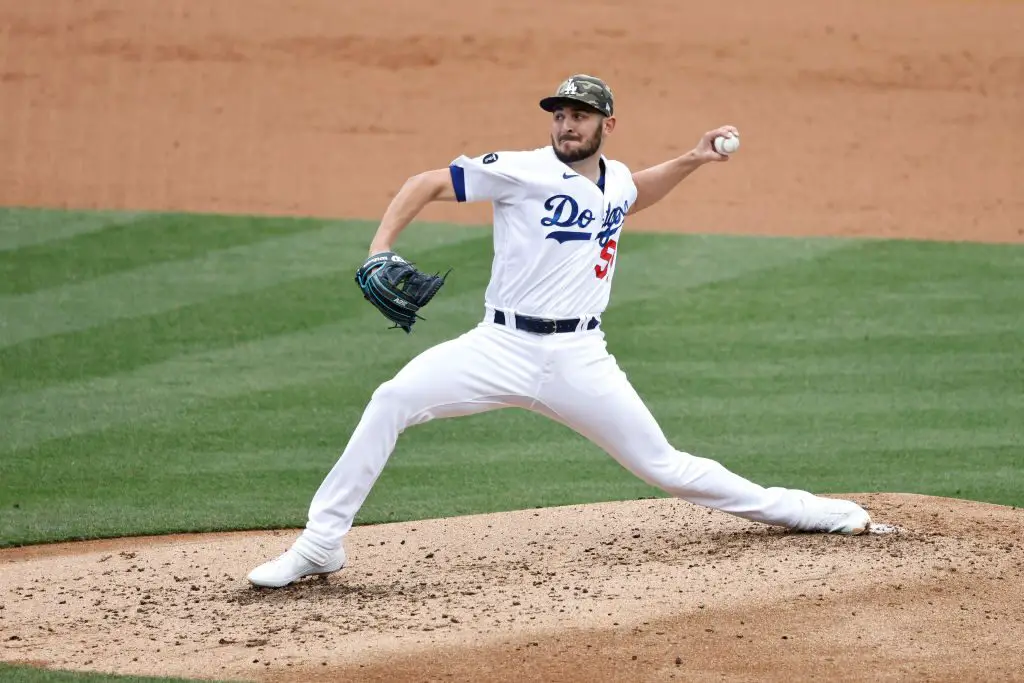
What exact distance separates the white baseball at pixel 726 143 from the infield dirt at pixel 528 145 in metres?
1.59

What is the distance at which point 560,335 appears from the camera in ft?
18.8

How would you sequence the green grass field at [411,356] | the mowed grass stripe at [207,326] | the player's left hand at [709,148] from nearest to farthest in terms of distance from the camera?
the player's left hand at [709,148], the green grass field at [411,356], the mowed grass stripe at [207,326]

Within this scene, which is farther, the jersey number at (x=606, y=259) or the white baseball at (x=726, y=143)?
the white baseball at (x=726, y=143)

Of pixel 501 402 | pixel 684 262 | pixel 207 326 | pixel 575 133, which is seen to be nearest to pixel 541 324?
pixel 501 402

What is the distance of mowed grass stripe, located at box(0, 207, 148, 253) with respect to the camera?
39.0ft

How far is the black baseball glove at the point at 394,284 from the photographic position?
5.45 metres

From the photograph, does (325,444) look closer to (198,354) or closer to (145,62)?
(198,354)

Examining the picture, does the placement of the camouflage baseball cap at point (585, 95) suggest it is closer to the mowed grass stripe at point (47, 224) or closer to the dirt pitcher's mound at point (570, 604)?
the dirt pitcher's mound at point (570, 604)

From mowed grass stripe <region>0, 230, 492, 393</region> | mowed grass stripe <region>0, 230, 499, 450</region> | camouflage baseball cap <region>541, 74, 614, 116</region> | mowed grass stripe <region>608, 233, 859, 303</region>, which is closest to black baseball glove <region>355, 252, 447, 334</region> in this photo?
camouflage baseball cap <region>541, 74, 614, 116</region>

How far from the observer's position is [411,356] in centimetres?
991

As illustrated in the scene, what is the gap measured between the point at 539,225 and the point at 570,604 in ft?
4.68

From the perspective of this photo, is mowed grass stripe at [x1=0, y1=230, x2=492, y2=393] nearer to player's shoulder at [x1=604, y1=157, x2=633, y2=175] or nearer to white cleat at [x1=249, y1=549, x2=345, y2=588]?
white cleat at [x1=249, y1=549, x2=345, y2=588]

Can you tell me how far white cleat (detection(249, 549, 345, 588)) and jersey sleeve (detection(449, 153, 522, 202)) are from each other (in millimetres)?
1495

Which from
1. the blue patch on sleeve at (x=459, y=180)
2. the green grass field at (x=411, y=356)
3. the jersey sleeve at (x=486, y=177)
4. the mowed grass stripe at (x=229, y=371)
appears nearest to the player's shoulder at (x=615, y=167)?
the jersey sleeve at (x=486, y=177)
